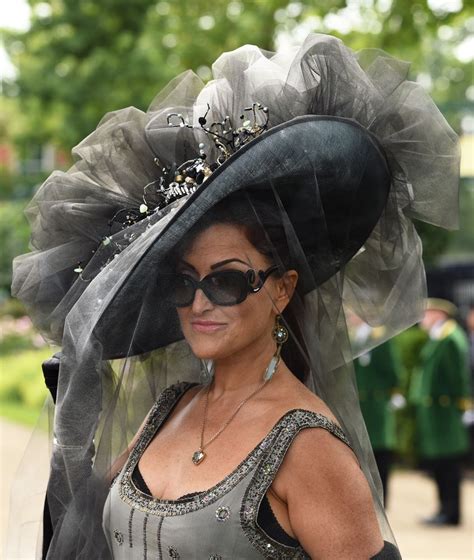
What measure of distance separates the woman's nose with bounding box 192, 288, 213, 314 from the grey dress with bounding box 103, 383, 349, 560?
0.98ft

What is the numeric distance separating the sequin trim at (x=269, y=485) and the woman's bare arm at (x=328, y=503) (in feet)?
0.07

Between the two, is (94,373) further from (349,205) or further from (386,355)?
(386,355)

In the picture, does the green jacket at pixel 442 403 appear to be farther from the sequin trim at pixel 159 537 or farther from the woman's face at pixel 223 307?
the sequin trim at pixel 159 537

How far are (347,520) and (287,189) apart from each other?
0.72m

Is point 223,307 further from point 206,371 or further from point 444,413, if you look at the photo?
point 444,413

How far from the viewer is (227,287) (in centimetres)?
243

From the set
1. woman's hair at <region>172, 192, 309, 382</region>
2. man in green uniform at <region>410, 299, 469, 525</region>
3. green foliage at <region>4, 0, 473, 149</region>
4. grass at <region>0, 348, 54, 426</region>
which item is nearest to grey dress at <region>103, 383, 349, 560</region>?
woman's hair at <region>172, 192, 309, 382</region>

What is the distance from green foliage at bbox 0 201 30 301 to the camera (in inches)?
731

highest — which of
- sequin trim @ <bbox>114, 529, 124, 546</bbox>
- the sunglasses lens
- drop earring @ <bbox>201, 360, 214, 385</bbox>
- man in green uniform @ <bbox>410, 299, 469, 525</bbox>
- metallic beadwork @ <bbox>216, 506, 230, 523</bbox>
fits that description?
the sunglasses lens

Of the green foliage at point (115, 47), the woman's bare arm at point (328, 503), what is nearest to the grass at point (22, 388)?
the green foliage at point (115, 47)

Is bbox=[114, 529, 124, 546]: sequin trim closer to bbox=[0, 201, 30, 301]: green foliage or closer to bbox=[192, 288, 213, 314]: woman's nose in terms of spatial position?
bbox=[192, 288, 213, 314]: woman's nose

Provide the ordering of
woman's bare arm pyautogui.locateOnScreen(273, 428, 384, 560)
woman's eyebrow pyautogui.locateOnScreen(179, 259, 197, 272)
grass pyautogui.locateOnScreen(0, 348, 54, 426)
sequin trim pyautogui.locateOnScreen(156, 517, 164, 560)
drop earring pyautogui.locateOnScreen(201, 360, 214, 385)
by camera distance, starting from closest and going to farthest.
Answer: woman's bare arm pyautogui.locateOnScreen(273, 428, 384, 560), sequin trim pyautogui.locateOnScreen(156, 517, 164, 560), woman's eyebrow pyautogui.locateOnScreen(179, 259, 197, 272), drop earring pyautogui.locateOnScreen(201, 360, 214, 385), grass pyautogui.locateOnScreen(0, 348, 54, 426)

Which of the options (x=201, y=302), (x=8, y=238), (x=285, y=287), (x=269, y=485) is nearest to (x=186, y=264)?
(x=201, y=302)

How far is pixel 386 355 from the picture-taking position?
8562mm
